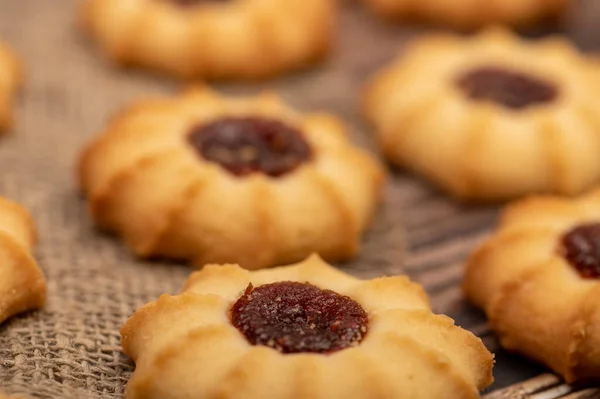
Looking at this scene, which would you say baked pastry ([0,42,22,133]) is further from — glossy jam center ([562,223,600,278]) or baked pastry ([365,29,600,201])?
glossy jam center ([562,223,600,278])

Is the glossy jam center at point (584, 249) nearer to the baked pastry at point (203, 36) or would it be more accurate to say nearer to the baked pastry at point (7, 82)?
the baked pastry at point (203, 36)

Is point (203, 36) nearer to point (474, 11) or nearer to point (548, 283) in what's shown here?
point (474, 11)

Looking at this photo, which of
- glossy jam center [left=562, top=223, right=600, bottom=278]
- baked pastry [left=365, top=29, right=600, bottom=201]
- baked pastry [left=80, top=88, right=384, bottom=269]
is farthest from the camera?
baked pastry [left=365, top=29, right=600, bottom=201]

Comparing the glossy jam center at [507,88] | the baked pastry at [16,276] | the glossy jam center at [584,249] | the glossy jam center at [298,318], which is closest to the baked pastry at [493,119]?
the glossy jam center at [507,88]

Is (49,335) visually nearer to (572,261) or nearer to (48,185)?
(48,185)

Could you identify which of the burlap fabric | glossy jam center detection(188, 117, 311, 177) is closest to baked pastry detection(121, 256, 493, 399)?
the burlap fabric

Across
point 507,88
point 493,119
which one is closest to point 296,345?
point 493,119
